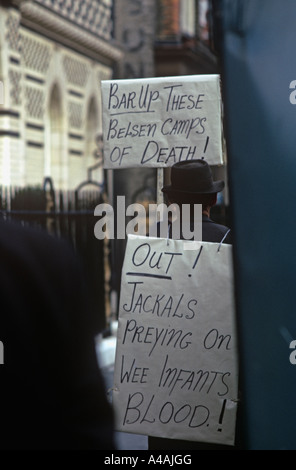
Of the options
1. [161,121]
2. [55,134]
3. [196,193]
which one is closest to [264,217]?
[196,193]

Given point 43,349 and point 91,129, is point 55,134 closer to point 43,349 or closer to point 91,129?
point 91,129

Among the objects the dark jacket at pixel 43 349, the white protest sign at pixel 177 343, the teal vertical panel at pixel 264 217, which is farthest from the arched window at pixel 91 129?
the dark jacket at pixel 43 349

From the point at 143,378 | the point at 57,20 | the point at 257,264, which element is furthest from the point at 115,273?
the point at 57,20

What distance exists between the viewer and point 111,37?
834 inches

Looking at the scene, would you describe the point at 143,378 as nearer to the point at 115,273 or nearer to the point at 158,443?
the point at 158,443

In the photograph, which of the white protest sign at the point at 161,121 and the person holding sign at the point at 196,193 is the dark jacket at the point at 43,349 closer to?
the person holding sign at the point at 196,193

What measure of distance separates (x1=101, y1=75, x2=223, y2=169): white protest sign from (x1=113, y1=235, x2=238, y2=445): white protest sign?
63 centimetres

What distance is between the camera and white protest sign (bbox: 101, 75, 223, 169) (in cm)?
437

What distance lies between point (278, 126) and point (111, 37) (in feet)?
62.7

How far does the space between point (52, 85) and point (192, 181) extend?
45.7 feet

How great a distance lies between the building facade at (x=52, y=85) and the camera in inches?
584

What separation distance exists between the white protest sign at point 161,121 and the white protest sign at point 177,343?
0.63 meters

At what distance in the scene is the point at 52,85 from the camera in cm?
1775
